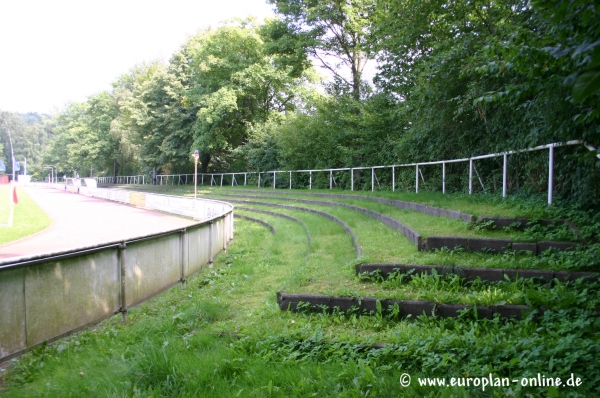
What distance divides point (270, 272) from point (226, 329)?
3244 mm

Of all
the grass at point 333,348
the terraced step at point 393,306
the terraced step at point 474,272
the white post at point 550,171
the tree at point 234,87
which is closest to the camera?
the grass at point 333,348

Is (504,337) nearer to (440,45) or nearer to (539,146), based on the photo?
(539,146)

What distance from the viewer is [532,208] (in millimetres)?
6590

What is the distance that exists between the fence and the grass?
0.31 metres

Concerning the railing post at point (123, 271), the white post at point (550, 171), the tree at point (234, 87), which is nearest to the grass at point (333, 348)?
the railing post at point (123, 271)

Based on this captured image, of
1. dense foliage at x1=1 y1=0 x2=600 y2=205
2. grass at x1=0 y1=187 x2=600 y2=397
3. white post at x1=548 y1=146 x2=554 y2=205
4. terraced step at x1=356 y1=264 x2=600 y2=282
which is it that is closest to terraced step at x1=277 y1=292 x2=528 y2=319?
grass at x1=0 y1=187 x2=600 y2=397

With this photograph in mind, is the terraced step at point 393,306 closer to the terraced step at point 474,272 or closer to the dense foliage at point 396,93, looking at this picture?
the terraced step at point 474,272

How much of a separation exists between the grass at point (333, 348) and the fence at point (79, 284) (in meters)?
0.31

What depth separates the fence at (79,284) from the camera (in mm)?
3619

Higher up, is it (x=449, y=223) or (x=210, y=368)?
(x=449, y=223)

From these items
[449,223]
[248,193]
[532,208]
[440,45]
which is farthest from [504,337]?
[248,193]

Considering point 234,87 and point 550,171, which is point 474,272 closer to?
point 550,171

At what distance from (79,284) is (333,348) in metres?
3.03

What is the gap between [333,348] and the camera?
3510mm
